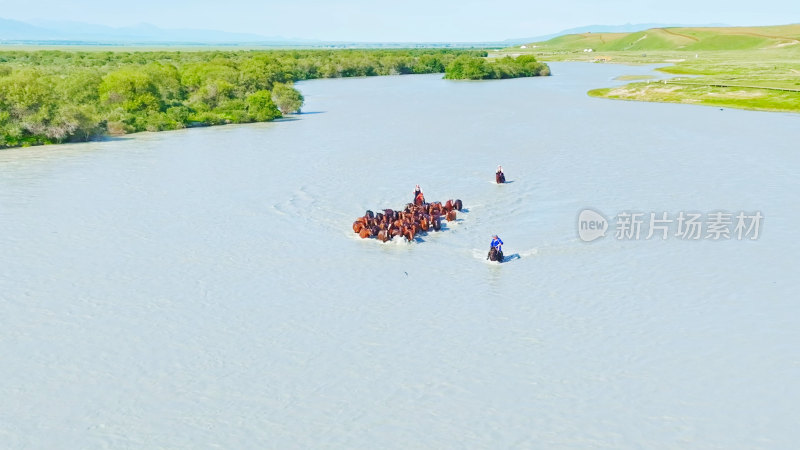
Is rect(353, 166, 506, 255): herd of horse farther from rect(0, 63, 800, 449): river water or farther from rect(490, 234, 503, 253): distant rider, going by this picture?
rect(490, 234, 503, 253): distant rider

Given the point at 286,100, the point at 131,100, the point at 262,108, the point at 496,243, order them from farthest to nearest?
the point at 286,100, the point at 262,108, the point at 131,100, the point at 496,243

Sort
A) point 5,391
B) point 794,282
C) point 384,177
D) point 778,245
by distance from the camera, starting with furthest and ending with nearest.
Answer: point 384,177, point 778,245, point 794,282, point 5,391

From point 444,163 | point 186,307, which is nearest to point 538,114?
point 444,163

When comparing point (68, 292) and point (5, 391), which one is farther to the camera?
point (68, 292)

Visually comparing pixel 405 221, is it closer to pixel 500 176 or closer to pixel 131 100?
pixel 500 176

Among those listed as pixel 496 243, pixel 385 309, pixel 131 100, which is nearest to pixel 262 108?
pixel 131 100

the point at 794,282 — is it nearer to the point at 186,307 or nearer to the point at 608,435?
the point at 608,435
